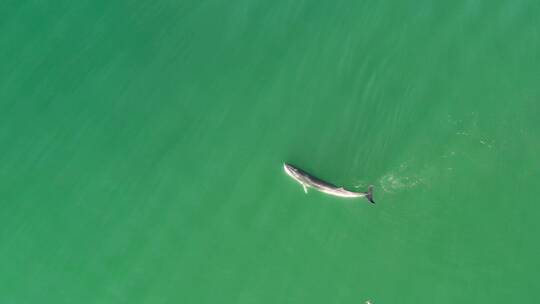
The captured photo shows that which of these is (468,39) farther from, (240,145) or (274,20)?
(240,145)

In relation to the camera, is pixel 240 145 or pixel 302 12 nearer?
pixel 240 145

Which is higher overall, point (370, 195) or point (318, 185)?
point (370, 195)

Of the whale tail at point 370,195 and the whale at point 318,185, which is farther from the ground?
the whale tail at point 370,195

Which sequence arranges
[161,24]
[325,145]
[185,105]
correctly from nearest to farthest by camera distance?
[325,145], [185,105], [161,24]

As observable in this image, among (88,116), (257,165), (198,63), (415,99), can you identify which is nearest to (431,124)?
(415,99)

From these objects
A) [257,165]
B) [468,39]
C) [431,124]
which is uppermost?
[468,39]

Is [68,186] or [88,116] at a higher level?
[88,116]

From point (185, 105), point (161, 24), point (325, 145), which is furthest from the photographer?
point (161, 24)

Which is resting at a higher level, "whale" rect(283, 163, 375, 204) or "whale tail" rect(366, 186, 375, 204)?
"whale tail" rect(366, 186, 375, 204)
